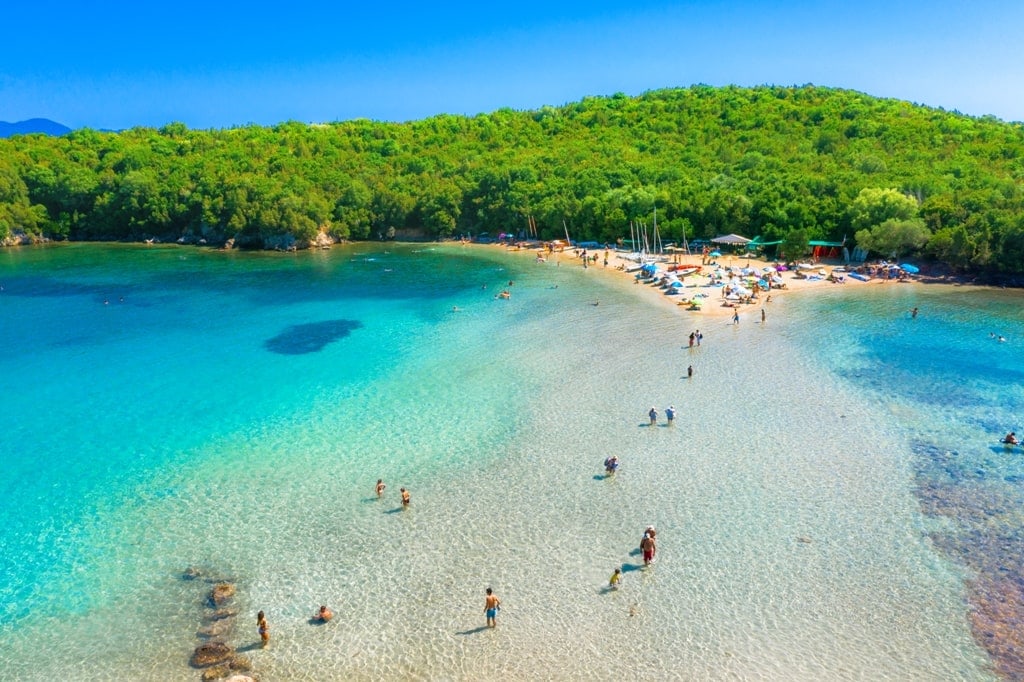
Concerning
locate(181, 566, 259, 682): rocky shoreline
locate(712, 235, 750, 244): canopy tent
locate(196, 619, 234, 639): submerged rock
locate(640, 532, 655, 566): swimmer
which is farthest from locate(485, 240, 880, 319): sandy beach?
A: locate(196, 619, 234, 639): submerged rock

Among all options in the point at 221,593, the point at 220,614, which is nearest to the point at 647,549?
the point at 220,614

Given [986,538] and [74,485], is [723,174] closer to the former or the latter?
[986,538]

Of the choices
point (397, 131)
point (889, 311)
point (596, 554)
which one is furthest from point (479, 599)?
point (397, 131)

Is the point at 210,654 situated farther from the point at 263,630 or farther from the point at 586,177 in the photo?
the point at 586,177

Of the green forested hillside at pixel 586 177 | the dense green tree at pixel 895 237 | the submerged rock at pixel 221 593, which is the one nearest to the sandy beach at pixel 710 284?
the dense green tree at pixel 895 237

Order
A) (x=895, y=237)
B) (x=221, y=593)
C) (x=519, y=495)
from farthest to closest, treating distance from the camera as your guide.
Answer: (x=895, y=237), (x=519, y=495), (x=221, y=593)

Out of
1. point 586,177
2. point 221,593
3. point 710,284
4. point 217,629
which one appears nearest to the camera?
point 217,629

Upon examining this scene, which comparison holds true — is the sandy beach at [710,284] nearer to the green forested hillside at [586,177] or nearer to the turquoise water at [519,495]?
Answer: the turquoise water at [519,495]
